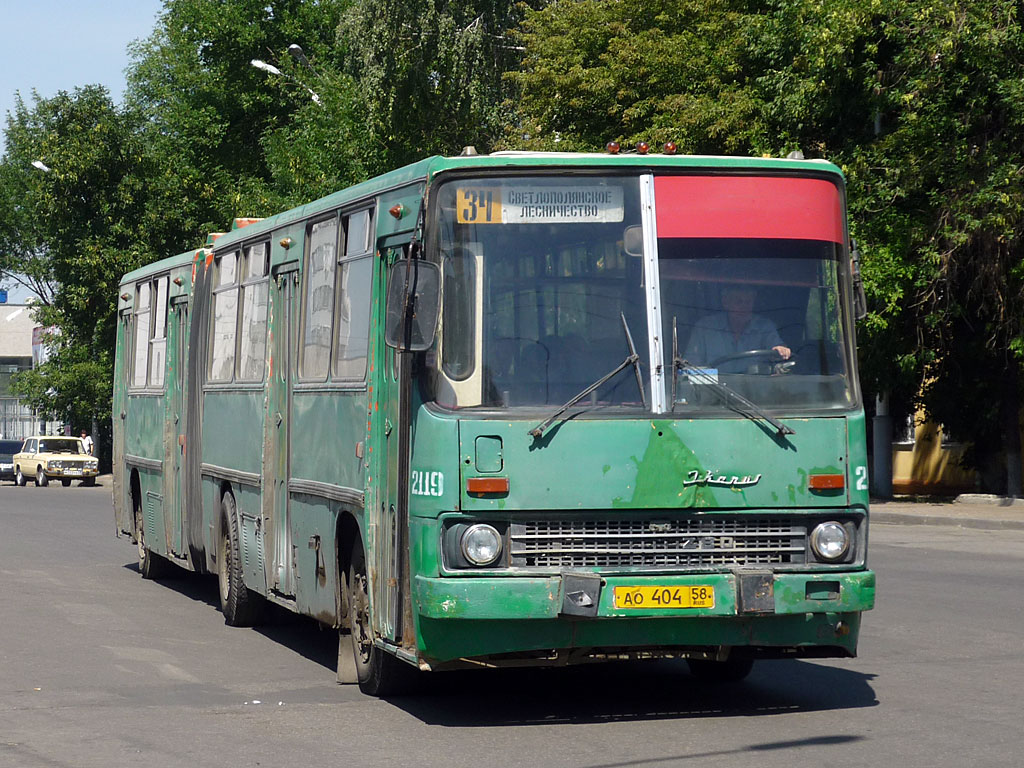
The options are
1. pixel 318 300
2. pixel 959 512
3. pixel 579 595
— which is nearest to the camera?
pixel 579 595

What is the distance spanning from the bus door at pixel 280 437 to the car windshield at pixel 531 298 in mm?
3087

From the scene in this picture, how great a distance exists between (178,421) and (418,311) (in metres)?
7.61

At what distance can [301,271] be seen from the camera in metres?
11.3

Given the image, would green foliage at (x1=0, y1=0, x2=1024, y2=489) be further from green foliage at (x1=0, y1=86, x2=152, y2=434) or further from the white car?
the white car

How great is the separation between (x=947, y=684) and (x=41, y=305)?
45731mm

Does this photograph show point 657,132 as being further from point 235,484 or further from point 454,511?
point 454,511

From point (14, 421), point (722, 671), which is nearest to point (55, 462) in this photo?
point (14, 421)

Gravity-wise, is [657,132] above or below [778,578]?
above

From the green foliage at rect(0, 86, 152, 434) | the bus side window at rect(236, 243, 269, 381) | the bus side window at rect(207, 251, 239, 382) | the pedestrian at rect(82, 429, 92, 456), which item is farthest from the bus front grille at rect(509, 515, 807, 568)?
the pedestrian at rect(82, 429, 92, 456)

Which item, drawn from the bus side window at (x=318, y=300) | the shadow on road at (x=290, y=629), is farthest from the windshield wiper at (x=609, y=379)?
the shadow on road at (x=290, y=629)

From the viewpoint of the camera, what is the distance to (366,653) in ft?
32.0

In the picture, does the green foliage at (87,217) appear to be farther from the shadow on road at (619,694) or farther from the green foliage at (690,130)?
the shadow on road at (619,694)

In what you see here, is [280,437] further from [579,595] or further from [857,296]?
[857,296]

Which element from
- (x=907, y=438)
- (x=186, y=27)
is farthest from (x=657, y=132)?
(x=186, y=27)
